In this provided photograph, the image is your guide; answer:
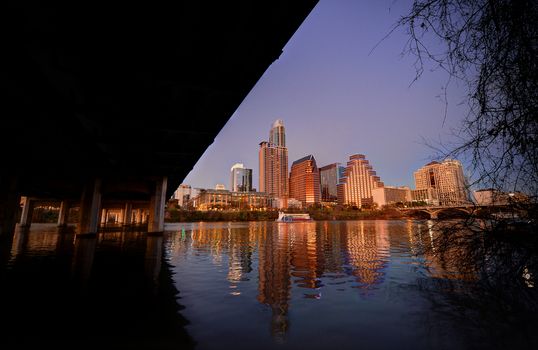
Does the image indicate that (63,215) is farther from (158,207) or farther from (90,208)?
(158,207)

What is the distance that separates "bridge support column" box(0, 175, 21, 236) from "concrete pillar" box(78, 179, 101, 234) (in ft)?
21.9

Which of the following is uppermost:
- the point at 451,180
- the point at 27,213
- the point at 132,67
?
the point at 132,67

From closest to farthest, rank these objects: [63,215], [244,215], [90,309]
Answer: [90,309] → [63,215] → [244,215]

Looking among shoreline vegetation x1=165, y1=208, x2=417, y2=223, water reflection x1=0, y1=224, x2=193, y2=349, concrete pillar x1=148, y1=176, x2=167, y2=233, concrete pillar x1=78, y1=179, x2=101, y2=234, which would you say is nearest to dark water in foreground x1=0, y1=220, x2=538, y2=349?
water reflection x1=0, y1=224, x2=193, y2=349

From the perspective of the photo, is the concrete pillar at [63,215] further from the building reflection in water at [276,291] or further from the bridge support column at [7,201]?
the building reflection in water at [276,291]

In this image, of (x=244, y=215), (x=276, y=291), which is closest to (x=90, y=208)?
(x=276, y=291)

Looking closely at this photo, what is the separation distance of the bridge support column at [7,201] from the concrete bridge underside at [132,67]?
41.4ft

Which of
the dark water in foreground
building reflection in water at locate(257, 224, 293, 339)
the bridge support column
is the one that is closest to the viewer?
the dark water in foreground

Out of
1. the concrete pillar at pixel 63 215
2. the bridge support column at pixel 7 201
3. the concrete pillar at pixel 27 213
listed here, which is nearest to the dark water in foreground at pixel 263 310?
the bridge support column at pixel 7 201

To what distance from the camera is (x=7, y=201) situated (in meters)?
30.1

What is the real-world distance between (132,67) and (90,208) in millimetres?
31621

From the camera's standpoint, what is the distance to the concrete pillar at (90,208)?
112ft

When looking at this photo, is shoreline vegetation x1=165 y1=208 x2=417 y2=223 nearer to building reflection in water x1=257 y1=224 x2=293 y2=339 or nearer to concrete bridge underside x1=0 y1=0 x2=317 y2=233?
building reflection in water x1=257 y1=224 x2=293 y2=339

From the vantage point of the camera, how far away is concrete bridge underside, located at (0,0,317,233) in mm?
7516
